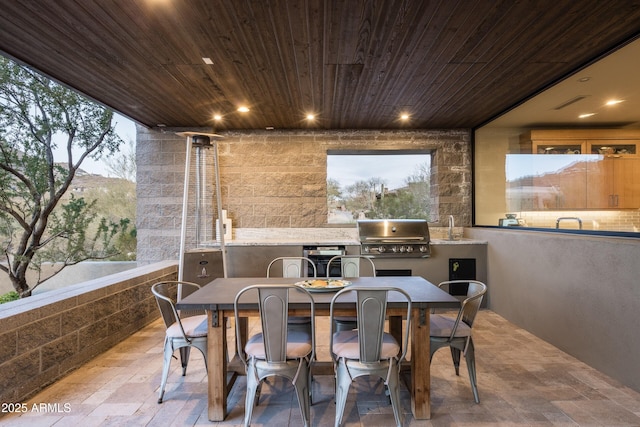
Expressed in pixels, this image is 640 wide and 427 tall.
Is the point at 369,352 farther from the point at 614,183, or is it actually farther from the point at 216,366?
the point at 614,183

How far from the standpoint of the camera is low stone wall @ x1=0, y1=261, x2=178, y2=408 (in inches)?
83.0

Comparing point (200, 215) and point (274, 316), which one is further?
point (200, 215)

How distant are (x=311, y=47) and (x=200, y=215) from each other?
2.94 m

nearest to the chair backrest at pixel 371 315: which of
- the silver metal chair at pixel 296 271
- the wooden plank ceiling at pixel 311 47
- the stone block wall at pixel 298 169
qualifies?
the silver metal chair at pixel 296 271

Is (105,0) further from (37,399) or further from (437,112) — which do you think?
(437,112)

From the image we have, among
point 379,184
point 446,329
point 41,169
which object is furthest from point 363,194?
point 41,169

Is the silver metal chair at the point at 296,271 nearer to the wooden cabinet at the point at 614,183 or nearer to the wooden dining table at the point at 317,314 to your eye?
the wooden dining table at the point at 317,314

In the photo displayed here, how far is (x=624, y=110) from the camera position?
10.3 feet

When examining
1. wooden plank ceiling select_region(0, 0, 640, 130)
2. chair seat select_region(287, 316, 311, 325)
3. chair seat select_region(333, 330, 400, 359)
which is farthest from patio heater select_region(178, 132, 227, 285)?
chair seat select_region(333, 330, 400, 359)

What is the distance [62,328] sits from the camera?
253 cm

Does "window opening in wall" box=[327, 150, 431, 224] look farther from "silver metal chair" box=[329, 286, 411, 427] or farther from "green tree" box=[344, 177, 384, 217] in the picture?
"silver metal chair" box=[329, 286, 411, 427]

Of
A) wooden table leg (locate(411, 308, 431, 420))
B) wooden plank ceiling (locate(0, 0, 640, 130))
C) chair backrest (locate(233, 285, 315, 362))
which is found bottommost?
wooden table leg (locate(411, 308, 431, 420))

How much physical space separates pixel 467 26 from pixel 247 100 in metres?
2.22

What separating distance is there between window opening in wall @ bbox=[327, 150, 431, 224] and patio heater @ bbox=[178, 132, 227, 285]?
1735mm
